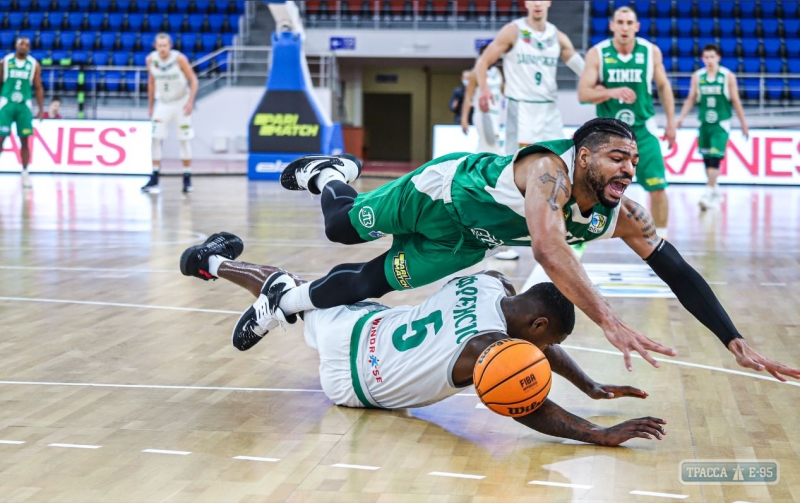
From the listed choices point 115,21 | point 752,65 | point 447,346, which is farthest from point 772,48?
point 447,346

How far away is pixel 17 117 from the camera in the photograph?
1452 centimetres

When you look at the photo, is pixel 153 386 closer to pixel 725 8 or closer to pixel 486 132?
pixel 486 132

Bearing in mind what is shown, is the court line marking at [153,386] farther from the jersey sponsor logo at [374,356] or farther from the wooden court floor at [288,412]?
the jersey sponsor logo at [374,356]

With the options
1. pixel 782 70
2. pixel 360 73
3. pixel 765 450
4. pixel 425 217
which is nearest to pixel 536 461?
pixel 765 450

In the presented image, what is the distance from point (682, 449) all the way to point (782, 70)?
806 inches

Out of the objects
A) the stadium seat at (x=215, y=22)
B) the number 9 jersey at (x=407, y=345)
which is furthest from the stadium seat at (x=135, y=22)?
the number 9 jersey at (x=407, y=345)

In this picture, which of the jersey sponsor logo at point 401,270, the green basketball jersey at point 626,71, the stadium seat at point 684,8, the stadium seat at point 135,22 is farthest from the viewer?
the stadium seat at point 135,22

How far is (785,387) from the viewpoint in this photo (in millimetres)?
4203

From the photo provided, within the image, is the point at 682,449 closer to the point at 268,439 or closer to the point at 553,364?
the point at 553,364

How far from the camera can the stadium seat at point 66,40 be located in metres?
23.9

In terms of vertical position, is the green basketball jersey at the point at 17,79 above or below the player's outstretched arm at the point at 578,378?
above

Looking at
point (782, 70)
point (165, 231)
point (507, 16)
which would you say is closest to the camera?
point (165, 231)

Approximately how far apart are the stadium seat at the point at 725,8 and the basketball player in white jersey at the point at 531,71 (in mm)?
17268

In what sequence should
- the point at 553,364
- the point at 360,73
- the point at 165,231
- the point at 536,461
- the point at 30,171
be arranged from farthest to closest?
the point at 360,73, the point at 30,171, the point at 165,231, the point at 553,364, the point at 536,461
